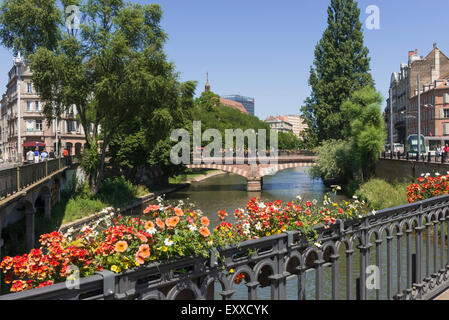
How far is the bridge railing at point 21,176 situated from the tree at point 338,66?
2905cm

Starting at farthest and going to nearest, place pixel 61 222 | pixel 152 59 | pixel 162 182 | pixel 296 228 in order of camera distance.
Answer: pixel 162 182
pixel 152 59
pixel 61 222
pixel 296 228

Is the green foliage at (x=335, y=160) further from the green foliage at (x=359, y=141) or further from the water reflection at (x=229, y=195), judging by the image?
the water reflection at (x=229, y=195)

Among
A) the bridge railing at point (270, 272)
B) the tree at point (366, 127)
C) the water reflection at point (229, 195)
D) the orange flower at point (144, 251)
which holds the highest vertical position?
the tree at point (366, 127)

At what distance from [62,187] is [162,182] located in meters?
16.2

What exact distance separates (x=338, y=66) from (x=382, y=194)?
20.2m

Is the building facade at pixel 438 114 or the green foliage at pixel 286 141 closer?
the building facade at pixel 438 114

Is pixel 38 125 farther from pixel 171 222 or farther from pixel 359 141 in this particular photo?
pixel 171 222

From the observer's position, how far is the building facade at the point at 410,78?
6438 cm

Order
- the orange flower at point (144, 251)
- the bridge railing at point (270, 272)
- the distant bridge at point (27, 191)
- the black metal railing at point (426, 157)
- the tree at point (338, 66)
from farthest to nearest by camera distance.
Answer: the tree at point (338, 66)
the black metal railing at point (426, 157)
the distant bridge at point (27, 191)
the orange flower at point (144, 251)
the bridge railing at point (270, 272)

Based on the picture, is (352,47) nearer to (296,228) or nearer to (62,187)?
(62,187)

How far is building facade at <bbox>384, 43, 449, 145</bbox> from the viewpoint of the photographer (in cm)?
6438

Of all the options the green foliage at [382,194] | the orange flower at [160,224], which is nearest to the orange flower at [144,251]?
the orange flower at [160,224]

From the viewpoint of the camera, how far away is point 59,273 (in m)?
3.56
